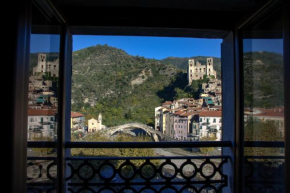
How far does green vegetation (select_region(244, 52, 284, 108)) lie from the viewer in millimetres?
1320

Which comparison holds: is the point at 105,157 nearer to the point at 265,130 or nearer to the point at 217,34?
the point at 265,130

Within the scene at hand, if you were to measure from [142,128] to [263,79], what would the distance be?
1.23 m

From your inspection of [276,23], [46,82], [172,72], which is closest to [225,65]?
[172,72]

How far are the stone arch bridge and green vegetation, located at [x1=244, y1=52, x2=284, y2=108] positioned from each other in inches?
33.3

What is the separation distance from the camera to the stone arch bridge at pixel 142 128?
2016mm

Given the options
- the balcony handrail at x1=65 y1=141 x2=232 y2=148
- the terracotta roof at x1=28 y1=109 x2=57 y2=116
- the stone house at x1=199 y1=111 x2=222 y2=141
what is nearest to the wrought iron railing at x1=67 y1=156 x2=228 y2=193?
the balcony handrail at x1=65 y1=141 x2=232 y2=148

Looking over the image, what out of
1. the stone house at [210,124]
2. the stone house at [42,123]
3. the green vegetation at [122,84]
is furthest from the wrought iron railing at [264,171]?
the stone house at [42,123]

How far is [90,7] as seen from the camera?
72.9 inches

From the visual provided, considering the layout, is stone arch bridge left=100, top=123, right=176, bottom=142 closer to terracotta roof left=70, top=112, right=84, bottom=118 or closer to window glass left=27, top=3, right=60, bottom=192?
terracotta roof left=70, top=112, right=84, bottom=118

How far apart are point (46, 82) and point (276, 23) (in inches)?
64.9

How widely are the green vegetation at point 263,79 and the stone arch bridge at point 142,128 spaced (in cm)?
85

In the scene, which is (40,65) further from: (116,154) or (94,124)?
(116,154)

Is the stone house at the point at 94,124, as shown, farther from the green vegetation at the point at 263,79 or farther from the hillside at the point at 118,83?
the green vegetation at the point at 263,79

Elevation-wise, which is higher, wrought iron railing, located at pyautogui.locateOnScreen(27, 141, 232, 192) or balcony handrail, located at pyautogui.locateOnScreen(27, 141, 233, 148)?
balcony handrail, located at pyautogui.locateOnScreen(27, 141, 233, 148)
